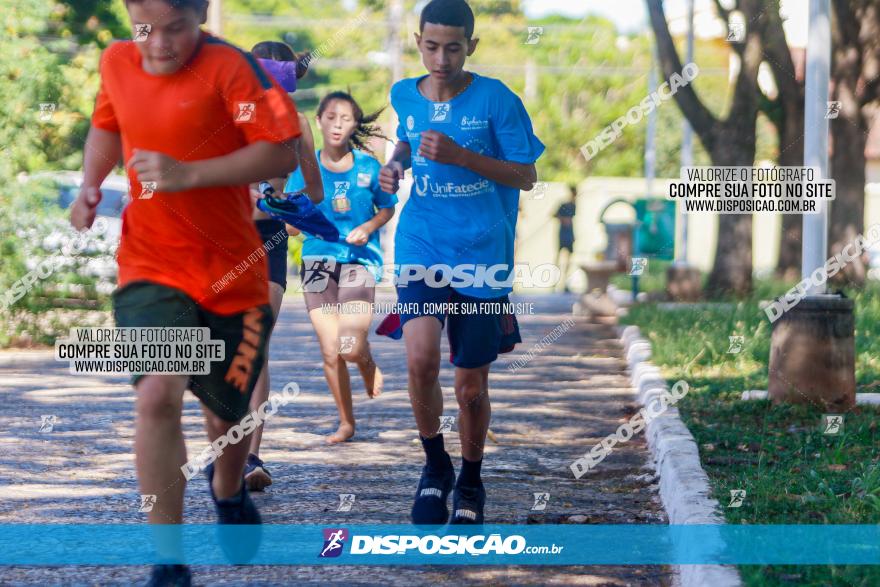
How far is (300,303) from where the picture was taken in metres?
22.5

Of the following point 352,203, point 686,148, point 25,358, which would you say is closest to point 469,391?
point 352,203

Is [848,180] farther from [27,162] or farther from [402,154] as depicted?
[402,154]

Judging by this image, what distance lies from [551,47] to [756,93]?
30.5 metres

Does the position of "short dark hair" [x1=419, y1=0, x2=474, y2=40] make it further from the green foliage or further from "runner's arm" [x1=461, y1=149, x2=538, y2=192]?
the green foliage

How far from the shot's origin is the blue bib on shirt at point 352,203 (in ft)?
25.9

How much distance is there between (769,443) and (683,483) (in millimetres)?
1397

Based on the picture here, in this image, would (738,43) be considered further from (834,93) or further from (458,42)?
(458,42)

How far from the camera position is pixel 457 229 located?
5754 millimetres

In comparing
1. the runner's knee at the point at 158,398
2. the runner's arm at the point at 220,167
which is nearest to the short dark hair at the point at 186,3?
the runner's arm at the point at 220,167

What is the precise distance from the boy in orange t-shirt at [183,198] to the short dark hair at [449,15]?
1341 mm

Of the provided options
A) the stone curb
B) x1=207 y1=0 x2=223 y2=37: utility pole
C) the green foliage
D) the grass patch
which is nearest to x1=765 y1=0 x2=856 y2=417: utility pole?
the grass patch

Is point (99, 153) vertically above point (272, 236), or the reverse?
point (99, 153)

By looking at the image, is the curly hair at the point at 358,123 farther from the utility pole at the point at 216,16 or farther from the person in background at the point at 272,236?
the utility pole at the point at 216,16

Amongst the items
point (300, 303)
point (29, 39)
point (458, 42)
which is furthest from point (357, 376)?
point (300, 303)
